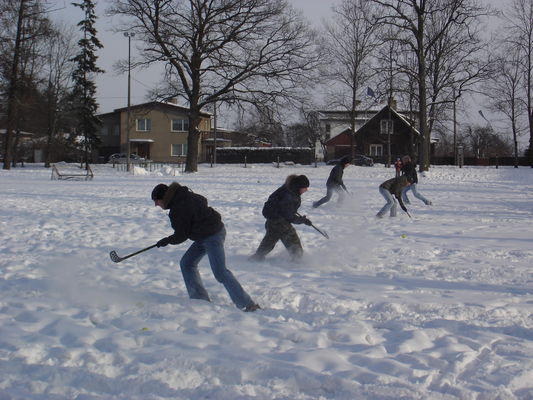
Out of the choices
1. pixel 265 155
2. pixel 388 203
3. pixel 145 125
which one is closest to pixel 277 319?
pixel 388 203

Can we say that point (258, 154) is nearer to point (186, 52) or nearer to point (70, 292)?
point (186, 52)

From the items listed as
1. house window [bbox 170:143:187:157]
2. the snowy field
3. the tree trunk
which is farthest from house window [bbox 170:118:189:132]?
the snowy field

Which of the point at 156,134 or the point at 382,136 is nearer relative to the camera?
the point at 156,134

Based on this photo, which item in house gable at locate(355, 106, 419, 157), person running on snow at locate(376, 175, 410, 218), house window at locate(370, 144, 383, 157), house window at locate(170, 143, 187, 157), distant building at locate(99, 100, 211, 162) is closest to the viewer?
person running on snow at locate(376, 175, 410, 218)

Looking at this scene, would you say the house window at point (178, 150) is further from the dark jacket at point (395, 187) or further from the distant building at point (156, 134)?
the dark jacket at point (395, 187)

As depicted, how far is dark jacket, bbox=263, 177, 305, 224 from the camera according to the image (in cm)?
780

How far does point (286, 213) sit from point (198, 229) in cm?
237

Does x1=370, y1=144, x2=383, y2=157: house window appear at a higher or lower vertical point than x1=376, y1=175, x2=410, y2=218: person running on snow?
higher

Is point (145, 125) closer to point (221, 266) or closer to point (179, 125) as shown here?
point (179, 125)

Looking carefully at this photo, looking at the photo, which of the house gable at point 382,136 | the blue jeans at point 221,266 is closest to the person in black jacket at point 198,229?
the blue jeans at point 221,266

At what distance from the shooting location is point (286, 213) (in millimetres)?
7793

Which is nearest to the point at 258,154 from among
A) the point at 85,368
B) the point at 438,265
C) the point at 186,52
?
the point at 186,52

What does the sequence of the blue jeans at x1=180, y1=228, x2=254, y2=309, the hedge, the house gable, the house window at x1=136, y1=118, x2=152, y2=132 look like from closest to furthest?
the blue jeans at x1=180, y1=228, x2=254, y2=309 → the hedge → the house gable → the house window at x1=136, y1=118, x2=152, y2=132

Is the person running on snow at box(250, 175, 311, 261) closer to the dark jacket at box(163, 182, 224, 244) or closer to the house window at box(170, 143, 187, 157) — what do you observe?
the dark jacket at box(163, 182, 224, 244)
